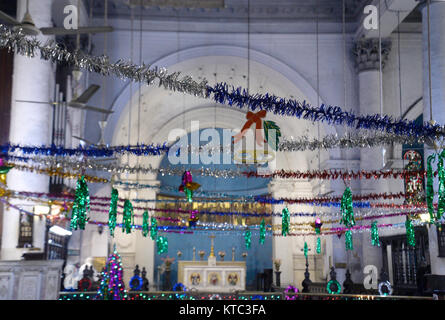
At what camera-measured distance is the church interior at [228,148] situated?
11.3 meters

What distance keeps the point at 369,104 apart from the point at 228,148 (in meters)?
10.1

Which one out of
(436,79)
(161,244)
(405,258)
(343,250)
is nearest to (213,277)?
(343,250)

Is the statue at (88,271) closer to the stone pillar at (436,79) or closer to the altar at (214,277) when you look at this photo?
the altar at (214,277)

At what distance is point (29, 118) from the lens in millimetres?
14453

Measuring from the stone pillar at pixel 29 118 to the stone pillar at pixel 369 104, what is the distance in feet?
36.8

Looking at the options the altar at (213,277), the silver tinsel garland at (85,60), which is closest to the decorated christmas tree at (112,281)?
the silver tinsel garland at (85,60)

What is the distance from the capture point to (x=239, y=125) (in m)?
29.8

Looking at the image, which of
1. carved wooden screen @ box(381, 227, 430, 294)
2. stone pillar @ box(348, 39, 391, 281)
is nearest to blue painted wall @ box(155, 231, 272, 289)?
stone pillar @ box(348, 39, 391, 281)

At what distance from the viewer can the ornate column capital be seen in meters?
20.5

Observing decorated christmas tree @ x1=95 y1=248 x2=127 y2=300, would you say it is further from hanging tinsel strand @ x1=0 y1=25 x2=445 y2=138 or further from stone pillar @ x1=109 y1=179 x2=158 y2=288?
stone pillar @ x1=109 y1=179 x2=158 y2=288

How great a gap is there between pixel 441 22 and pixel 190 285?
51.2ft

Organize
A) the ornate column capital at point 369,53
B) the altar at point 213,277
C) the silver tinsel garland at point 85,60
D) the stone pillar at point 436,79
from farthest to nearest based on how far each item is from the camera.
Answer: the altar at point 213,277 → the ornate column capital at point 369,53 → the stone pillar at point 436,79 → the silver tinsel garland at point 85,60
